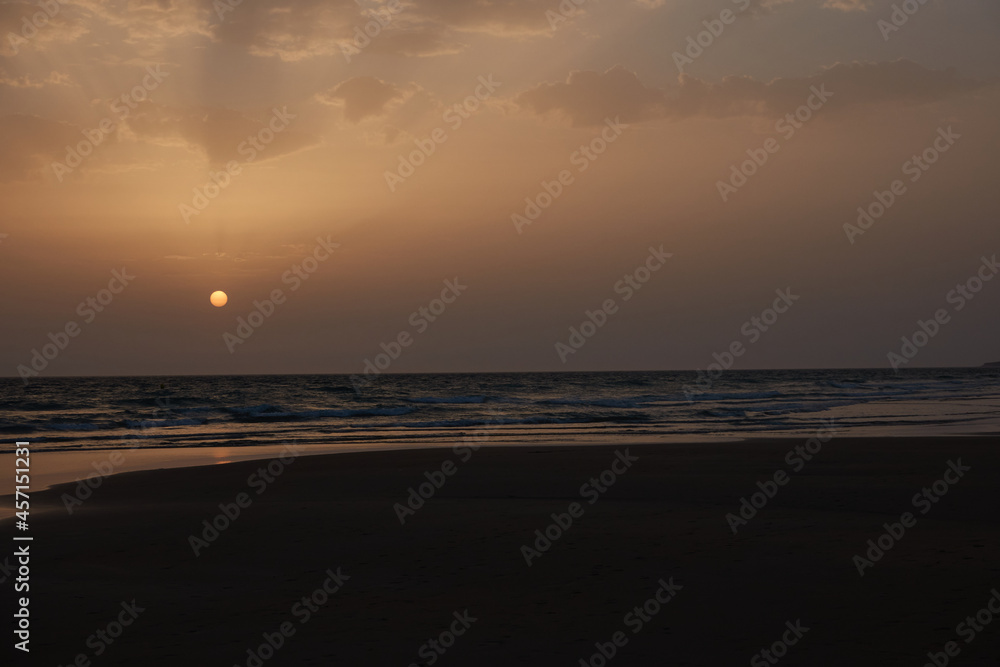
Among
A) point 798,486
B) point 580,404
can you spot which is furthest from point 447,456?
point 580,404

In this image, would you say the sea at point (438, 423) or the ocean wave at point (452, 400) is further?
the ocean wave at point (452, 400)

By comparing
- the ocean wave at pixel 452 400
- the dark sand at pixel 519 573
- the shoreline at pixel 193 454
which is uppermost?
the ocean wave at pixel 452 400

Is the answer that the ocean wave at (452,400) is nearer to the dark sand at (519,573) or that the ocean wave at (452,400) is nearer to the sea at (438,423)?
the sea at (438,423)

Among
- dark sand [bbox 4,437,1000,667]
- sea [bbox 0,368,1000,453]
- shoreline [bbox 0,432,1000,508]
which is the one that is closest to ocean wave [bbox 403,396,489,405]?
sea [bbox 0,368,1000,453]

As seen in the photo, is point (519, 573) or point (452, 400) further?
point (452, 400)

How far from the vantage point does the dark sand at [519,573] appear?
20.4 ft

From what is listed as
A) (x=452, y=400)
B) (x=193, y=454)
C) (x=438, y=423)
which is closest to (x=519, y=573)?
(x=193, y=454)

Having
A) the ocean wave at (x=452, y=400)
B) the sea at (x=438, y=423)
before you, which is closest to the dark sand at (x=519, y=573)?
the sea at (x=438, y=423)

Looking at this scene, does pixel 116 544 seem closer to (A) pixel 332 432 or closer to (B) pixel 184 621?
(B) pixel 184 621

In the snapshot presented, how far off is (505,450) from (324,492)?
809cm

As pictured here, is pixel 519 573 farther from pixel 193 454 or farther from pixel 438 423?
pixel 438 423

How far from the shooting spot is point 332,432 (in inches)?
1286

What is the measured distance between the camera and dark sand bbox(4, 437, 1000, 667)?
6.21m

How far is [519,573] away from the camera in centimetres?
832
